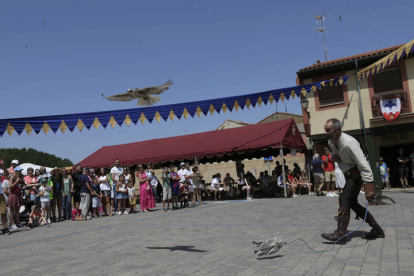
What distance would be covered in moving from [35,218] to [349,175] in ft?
31.9

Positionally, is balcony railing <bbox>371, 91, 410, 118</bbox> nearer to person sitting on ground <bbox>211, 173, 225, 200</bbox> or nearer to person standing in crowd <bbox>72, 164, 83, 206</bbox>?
person sitting on ground <bbox>211, 173, 225, 200</bbox>

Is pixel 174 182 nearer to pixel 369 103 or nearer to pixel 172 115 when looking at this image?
pixel 172 115

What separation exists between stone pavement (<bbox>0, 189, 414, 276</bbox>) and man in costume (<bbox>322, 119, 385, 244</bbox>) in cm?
21

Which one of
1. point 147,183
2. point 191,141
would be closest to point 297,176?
point 191,141

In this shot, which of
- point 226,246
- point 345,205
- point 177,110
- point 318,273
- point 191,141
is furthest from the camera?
point 191,141

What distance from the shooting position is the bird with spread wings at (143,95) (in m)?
7.90

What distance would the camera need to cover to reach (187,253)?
5375 mm

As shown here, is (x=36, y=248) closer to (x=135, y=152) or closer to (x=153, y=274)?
(x=153, y=274)

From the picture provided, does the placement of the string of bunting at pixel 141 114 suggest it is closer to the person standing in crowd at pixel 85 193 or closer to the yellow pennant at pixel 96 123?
the yellow pennant at pixel 96 123

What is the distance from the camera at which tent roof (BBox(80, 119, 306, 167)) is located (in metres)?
17.5

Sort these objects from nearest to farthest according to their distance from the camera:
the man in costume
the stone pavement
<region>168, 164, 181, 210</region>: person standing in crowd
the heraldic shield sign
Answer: the stone pavement < the man in costume < <region>168, 164, 181, 210</region>: person standing in crowd < the heraldic shield sign

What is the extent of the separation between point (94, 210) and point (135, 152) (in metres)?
7.98

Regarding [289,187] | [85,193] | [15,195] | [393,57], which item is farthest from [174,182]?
[393,57]

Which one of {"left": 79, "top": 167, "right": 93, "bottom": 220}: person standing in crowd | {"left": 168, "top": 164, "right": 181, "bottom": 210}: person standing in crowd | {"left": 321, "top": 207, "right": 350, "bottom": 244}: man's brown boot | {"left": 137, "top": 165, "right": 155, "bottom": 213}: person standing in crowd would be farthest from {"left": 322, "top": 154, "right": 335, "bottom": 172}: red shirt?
{"left": 321, "top": 207, "right": 350, "bottom": 244}: man's brown boot
